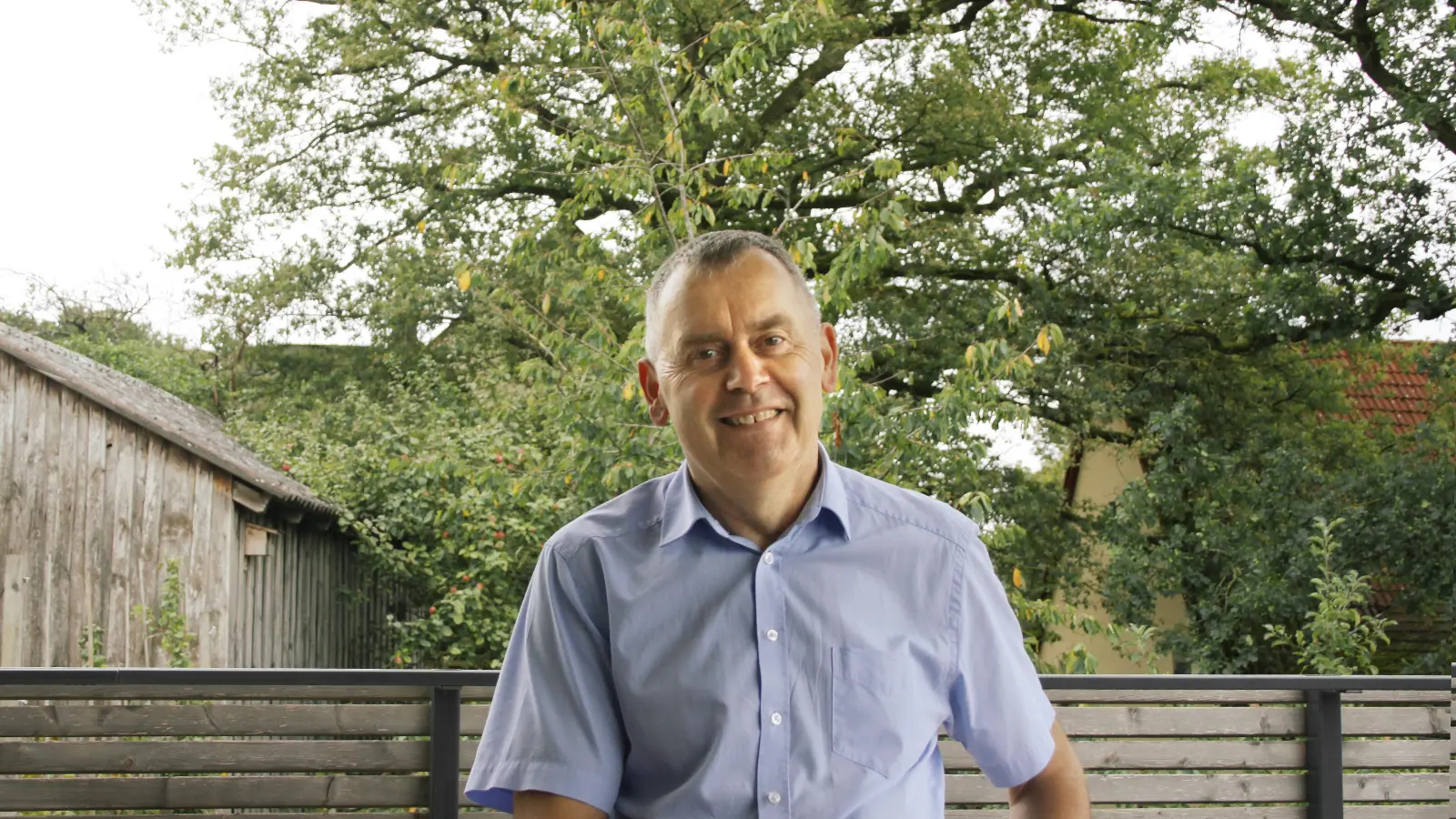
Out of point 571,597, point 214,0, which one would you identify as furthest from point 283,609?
point 571,597

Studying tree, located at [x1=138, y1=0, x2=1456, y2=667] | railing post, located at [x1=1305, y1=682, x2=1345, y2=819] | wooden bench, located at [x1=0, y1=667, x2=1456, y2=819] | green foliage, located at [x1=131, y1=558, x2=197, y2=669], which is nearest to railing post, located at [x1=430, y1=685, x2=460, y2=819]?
wooden bench, located at [x1=0, y1=667, x2=1456, y2=819]

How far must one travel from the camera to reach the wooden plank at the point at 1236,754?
93.0 inches

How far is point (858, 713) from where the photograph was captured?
1156 millimetres

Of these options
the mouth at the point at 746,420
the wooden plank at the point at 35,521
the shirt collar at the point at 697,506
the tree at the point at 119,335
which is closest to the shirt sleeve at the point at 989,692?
the shirt collar at the point at 697,506

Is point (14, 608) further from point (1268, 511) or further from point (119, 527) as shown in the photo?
point (1268, 511)

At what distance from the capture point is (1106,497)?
11.6 meters

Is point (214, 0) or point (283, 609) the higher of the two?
point (214, 0)

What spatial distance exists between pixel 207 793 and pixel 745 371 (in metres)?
1.54

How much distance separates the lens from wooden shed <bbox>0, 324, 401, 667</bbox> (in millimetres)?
7215

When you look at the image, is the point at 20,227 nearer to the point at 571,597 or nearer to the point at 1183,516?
the point at 1183,516

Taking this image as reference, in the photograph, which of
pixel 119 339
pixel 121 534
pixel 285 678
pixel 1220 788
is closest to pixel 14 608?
pixel 121 534

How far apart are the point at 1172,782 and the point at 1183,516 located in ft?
21.3

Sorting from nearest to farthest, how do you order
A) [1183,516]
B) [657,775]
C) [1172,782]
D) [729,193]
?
[657,775]
[1172,782]
[729,193]
[1183,516]

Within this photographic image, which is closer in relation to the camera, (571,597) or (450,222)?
(571,597)
